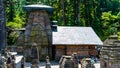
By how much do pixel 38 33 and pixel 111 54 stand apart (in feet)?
70.0

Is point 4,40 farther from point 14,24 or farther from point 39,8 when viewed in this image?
point 14,24

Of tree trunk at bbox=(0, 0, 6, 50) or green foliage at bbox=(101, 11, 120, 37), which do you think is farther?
green foliage at bbox=(101, 11, 120, 37)

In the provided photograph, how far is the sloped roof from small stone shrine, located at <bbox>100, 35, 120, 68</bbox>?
19064 millimetres

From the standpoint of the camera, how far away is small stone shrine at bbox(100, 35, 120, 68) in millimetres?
17984

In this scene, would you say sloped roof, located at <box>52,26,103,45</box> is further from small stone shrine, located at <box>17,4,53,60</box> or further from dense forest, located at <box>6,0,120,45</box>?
dense forest, located at <box>6,0,120,45</box>

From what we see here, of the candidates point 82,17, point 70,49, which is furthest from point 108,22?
point 70,49

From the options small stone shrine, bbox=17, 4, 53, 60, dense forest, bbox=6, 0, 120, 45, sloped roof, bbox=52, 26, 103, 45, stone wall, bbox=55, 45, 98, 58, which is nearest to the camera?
sloped roof, bbox=52, 26, 103, 45

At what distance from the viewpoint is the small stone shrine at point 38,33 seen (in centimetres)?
3847

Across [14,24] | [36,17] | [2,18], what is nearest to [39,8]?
[36,17]

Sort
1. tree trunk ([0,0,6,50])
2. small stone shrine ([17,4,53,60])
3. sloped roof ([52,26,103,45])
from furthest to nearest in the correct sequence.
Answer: small stone shrine ([17,4,53,60]), sloped roof ([52,26,103,45]), tree trunk ([0,0,6,50])

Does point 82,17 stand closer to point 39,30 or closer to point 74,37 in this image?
point 74,37

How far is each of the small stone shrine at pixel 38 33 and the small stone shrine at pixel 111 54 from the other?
20.0m

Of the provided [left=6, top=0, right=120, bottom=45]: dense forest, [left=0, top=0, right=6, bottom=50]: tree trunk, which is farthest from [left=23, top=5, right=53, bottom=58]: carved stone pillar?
[left=6, top=0, right=120, bottom=45]: dense forest

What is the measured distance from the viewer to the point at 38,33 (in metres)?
38.8
